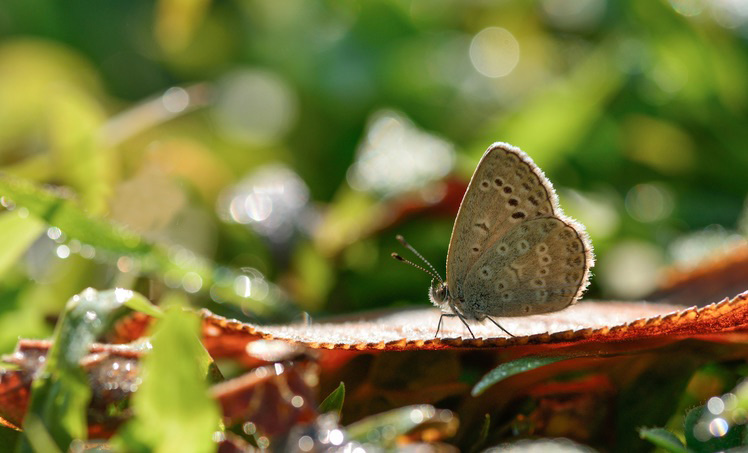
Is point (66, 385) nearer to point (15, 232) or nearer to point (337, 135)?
point (15, 232)

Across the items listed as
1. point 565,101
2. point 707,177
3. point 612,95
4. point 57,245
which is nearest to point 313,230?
point 57,245

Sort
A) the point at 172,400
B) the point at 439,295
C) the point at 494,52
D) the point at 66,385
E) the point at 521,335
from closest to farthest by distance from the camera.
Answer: the point at 172,400 < the point at 66,385 < the point at 521,335 < the point at 439,295 < the point at 494,52

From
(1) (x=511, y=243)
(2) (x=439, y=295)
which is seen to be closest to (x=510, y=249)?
(1) (x=511, y=243)

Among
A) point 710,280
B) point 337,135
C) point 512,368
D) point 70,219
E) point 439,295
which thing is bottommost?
point 337,135

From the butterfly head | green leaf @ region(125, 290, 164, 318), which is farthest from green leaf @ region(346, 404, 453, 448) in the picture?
the butterfly head

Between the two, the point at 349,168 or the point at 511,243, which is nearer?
the point at 511,243

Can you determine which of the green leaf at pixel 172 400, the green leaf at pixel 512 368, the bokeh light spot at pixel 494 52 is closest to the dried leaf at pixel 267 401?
the green leaf at pixel 172 400
